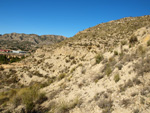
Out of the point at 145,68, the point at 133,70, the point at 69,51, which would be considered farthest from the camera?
the point at 69,51

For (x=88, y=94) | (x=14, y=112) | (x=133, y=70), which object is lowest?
(x=14, y=112)

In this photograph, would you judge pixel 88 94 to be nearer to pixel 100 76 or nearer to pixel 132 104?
pixel 100 76

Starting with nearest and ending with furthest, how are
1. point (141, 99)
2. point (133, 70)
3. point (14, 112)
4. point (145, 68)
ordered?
point (141, 99) < point (145, 68) < point (133, 70) < point (14, 112)

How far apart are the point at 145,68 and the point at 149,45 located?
3399 mm

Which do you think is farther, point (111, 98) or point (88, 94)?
point (88, 94)

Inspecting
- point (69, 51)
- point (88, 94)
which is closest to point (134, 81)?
point (88, 94)

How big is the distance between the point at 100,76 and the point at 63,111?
363cm

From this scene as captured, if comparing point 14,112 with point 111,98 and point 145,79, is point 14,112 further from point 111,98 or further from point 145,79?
point 145,79

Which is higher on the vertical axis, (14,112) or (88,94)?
(88,94)

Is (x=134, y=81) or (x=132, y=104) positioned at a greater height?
(x=134, y=81)

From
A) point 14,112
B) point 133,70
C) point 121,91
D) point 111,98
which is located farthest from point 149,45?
point 14,112

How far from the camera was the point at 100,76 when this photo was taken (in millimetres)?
7500

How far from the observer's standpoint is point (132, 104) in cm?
394

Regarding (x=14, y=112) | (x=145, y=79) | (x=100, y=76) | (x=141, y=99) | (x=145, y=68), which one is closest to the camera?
(x=141, y=99)
